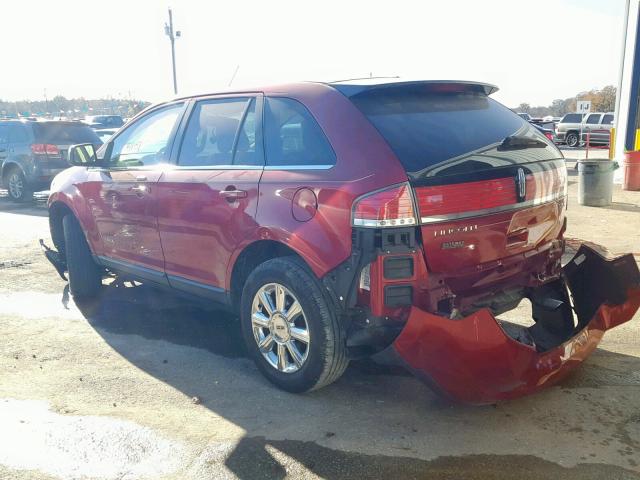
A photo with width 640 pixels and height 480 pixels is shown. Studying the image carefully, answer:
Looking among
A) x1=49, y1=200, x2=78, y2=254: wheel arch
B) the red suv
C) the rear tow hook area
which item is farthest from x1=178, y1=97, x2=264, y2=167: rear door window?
the rear tow hook area

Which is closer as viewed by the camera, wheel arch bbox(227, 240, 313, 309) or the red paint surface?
the red paint surface

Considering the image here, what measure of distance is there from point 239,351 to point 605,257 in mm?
2709

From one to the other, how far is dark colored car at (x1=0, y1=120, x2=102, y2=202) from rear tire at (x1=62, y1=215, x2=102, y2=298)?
736 cm

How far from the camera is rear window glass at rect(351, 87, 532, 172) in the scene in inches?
122

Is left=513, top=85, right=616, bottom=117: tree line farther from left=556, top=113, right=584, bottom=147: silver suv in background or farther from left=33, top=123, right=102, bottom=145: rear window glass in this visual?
left=33, top=123, right=102, bottom=145: rear window glass

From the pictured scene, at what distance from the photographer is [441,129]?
3.28m

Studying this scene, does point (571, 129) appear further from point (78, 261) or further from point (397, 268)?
point (397, 268)

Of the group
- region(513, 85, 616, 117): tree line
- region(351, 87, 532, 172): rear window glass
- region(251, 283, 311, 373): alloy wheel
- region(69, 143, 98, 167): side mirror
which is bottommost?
region(251, 283, 311, 373): alloy wheel

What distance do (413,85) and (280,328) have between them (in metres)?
1.67

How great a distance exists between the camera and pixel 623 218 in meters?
9.11

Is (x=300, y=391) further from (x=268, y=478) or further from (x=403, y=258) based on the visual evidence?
(x=403, y=258)

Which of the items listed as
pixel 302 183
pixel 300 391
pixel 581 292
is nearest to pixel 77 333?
pixel 300 391

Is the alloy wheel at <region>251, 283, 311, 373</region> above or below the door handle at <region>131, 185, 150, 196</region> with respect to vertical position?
below

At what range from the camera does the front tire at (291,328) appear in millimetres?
3283
